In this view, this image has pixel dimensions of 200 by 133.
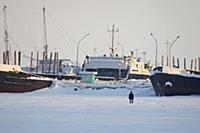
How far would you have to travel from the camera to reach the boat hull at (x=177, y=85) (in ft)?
181

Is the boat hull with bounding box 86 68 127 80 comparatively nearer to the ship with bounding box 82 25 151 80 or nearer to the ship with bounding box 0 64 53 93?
the ship with bounding box 82 25 151 80

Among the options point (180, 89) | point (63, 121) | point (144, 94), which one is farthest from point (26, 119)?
point (144, 94)

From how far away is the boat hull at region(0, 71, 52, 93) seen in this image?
2345 inches

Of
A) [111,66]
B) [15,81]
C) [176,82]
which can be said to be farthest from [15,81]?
[111,66]

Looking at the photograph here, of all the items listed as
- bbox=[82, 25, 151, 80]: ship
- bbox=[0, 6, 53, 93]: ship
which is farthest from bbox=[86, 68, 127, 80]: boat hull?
bbox=[0, 6, 53, 93]: ship

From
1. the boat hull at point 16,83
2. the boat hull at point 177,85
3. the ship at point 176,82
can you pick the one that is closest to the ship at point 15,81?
the boat hull at point 16,83

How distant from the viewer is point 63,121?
21562mm

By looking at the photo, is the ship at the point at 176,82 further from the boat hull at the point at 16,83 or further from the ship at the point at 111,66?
the ship at the point at 111,66

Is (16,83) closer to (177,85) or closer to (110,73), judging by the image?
(177,85)

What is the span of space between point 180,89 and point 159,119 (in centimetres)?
3299

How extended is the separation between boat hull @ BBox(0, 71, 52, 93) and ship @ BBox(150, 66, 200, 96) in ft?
56.4

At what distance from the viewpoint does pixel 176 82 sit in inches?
2185

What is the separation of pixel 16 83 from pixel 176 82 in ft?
64.4

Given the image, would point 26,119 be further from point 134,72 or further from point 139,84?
point 134,72
